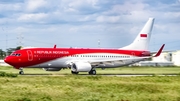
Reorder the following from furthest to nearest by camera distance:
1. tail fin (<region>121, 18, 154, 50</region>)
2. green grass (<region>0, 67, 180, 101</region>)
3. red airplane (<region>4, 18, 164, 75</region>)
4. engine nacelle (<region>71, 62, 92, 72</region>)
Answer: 1. tail fin (<region>121, 18, 154, 50</region>)
2. engine nacelle (<region>71, 62, 92, 72</region>)
3. red airplane (<region>4, 18, 164, 75</region>)
4. green grass (<region>0, 67, 180, 101</region>)

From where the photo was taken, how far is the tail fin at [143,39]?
74.2m

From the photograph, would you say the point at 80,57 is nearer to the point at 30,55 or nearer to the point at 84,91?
the point at 30,55

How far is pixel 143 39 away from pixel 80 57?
13.3m

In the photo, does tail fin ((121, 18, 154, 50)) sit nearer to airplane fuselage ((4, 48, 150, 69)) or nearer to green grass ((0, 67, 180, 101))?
airplane fuselage ((4, 48, 150, 69))

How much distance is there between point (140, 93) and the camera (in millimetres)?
37281

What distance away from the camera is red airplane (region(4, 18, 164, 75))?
211 ft

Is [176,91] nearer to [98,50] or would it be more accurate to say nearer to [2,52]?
[98,50]

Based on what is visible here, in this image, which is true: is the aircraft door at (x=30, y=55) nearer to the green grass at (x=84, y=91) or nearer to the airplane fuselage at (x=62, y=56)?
the airplane fuselage at (x=62, y=56)

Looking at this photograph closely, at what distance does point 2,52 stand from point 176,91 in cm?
14973

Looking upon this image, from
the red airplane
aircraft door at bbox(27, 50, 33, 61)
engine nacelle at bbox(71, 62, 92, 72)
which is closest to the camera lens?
aircraft door at bbox(27, 50, 33, 61)

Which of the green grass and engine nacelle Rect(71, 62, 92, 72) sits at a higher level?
engine nacelle Rect(71, 62, 92, 72)

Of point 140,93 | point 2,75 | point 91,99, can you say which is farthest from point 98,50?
point 91,99

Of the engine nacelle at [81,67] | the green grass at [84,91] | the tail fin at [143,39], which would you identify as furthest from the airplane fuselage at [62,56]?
the green grass at [84,91]

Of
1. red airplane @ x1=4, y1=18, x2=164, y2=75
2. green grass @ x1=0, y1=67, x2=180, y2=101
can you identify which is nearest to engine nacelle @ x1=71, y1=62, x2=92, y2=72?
red airplane @ x1=4, y1=18, x2=164, y2=75
